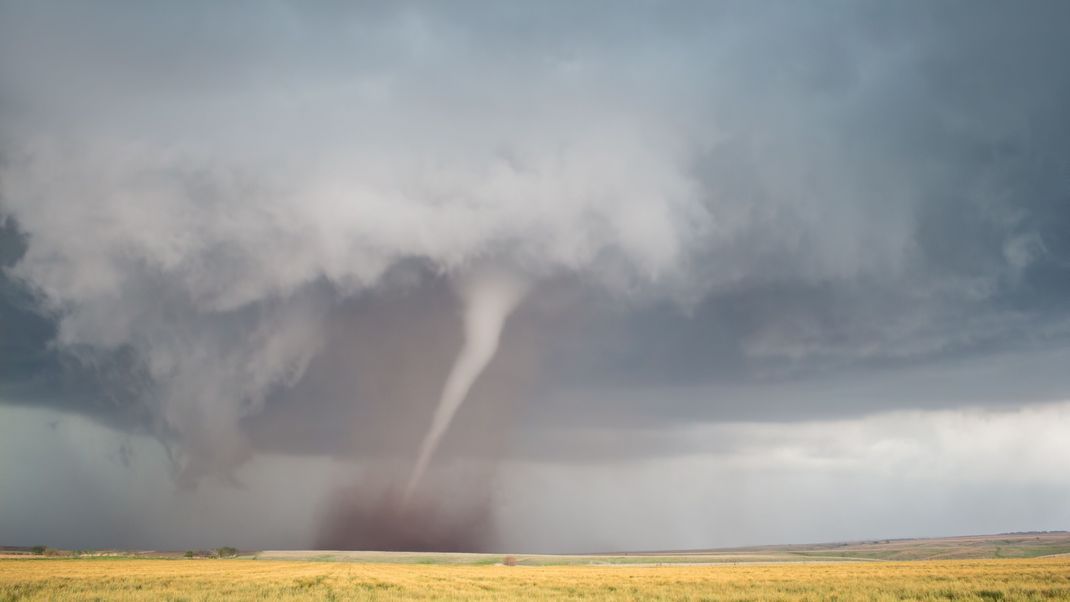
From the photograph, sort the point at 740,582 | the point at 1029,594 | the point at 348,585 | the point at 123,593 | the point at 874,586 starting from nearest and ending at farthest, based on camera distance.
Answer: the point at 1029,594, the point at 123,593, the point at 874,586, the point at 348,585, the point at 740,582

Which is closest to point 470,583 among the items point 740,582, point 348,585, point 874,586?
point 348,585

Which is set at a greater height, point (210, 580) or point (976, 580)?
point (210, 580)

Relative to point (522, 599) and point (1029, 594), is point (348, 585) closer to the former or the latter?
point (522, 599)

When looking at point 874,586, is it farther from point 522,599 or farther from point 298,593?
point 298,593

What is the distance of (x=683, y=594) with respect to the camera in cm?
3928

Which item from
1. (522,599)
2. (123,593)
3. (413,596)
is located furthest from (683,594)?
(123,593)

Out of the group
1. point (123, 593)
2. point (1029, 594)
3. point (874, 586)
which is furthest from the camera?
point (874, 586)

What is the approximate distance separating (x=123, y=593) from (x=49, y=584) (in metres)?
11.7

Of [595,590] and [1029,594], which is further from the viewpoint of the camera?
[595,590]

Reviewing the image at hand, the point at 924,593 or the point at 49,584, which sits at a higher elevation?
the point at 49,584

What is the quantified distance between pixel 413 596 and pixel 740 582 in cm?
2428

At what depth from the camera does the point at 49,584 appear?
151 feet

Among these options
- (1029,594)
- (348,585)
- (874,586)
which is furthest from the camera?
(348,585)

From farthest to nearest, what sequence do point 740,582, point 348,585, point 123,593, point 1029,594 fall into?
1. point 740,582
2. point 348,585
3. point 123,593
4. point 1029,594
